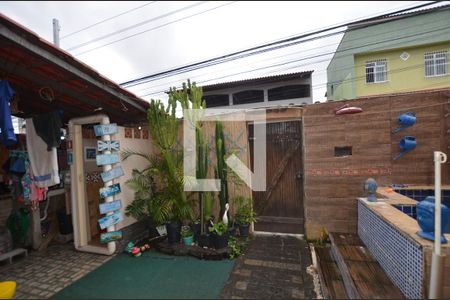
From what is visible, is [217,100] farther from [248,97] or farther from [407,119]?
[407,119]

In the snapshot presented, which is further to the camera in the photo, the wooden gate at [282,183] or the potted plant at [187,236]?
the wooden gate at [282,183]

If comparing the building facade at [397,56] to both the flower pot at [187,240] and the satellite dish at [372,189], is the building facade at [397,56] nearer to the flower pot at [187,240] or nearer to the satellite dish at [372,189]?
the satellite dish at [372,189]

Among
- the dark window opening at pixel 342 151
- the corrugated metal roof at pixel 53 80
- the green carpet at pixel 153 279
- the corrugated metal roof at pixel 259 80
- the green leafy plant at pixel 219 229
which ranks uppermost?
the corrugated metal roof at pixel 259 80

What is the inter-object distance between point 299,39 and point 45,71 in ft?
14.5

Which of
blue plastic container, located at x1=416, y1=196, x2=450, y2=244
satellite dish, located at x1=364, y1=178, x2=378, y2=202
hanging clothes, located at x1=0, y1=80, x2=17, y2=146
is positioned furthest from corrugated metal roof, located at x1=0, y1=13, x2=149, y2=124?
satellite dish, located at x1=364, y1=178, x2=378, y2=202

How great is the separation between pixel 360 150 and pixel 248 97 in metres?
8.80

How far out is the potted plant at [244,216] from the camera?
407 cm

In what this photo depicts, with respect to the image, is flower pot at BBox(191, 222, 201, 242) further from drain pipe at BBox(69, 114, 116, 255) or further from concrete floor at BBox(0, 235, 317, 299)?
drain pipe at BBox(69, 114, 116, 255)

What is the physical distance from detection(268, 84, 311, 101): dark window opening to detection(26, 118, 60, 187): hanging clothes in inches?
387

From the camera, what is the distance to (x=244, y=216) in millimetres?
4090

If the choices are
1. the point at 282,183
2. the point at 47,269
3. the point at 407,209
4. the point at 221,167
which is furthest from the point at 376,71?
the point at 47,269

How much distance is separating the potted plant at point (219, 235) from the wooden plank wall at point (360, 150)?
1564mm

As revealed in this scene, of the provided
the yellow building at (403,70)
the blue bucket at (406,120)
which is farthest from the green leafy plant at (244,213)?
the yellow building at (403,70)

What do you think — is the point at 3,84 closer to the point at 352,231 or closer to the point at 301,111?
the point at 301,111
